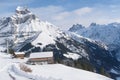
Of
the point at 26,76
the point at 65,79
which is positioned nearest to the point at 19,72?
the point at 26,76

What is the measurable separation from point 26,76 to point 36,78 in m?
3.54

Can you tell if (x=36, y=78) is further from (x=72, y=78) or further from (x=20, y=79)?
(x=72, y=78)

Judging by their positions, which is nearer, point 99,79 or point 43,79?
point 43,79

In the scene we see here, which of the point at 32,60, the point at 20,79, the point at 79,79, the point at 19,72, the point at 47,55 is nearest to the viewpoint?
the point at 20,79

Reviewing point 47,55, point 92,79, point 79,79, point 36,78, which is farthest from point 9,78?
point 47,55

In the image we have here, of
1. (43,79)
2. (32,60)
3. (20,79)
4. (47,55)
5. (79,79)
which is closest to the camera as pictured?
(43,79)

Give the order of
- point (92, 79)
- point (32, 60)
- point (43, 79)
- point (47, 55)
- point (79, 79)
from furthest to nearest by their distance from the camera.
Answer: point (47, 55) < point (32, 60) < point (92, 79) < point (79, 79) < point (43, 79)

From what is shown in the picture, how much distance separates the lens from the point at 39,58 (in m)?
101

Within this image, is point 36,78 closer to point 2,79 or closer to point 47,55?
point 2,79

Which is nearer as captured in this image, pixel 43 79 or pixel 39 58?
pixel 43 79

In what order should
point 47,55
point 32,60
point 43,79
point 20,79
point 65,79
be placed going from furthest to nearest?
point 47,55 < point 32,60 < point 65,79 < point 20,79 < point 43,79

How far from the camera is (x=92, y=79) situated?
199ft

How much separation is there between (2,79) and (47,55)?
6542 centimetres

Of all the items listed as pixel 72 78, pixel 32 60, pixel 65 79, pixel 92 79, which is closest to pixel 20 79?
pixel 65 79
